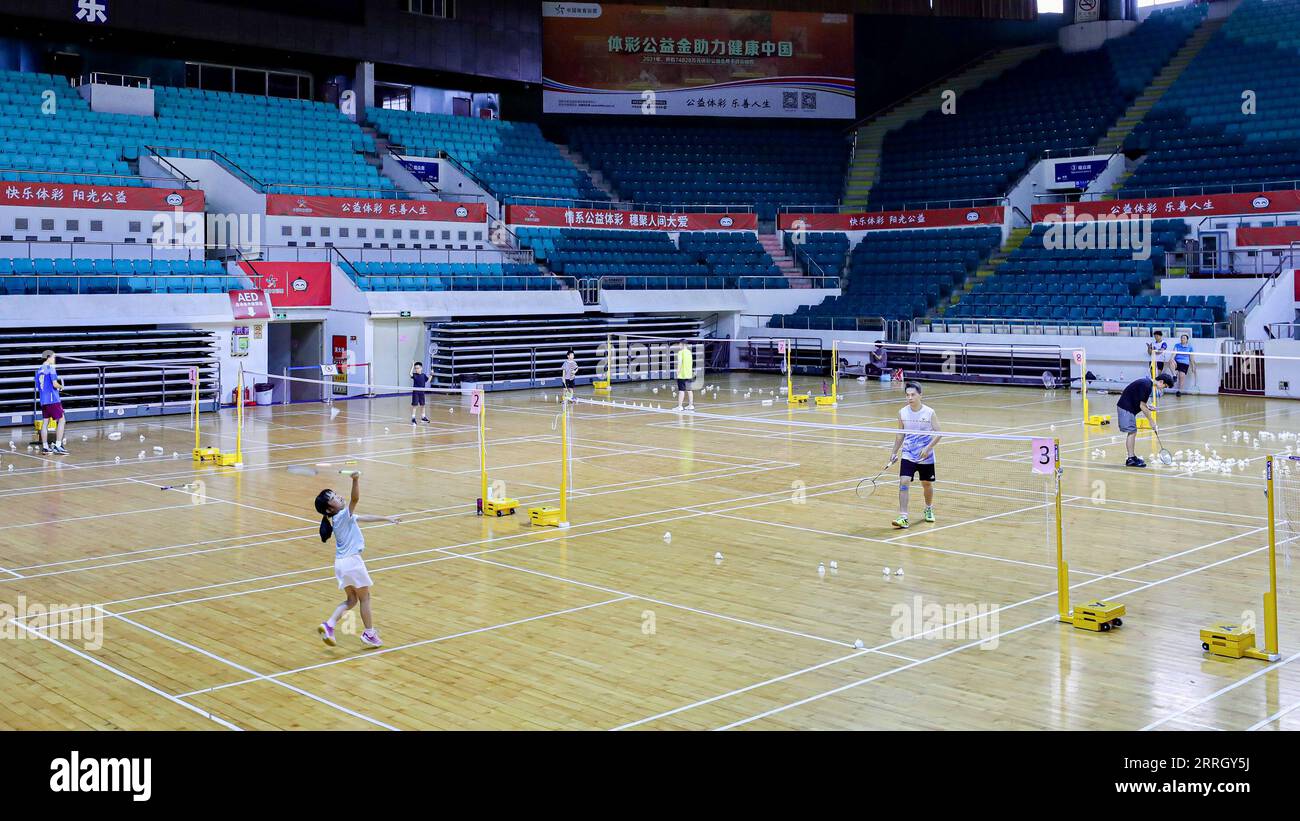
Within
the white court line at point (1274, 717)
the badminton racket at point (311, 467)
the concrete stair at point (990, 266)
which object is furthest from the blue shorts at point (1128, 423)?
the concrete stair at point (990, 266)

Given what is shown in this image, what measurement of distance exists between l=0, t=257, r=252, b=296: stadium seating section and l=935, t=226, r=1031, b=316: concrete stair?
23772mm

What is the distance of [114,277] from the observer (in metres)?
31.6

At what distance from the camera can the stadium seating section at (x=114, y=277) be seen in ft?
100

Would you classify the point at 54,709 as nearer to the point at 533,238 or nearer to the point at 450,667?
the point at 450,667

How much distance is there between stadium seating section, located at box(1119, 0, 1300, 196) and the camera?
4259 centimetres

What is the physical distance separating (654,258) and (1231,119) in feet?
68.5

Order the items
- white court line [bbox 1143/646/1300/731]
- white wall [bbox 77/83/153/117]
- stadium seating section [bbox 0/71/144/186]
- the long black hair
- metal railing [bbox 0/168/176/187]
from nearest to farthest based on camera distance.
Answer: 1. white court line [bbox 1143/646/1300/731]
2. the long black hair
3. metal railing [bbox 0/168/176/187]
4. stadium seating section [bbox 0/71/144/186]
5. white wall [bbox 77/83/153/117]

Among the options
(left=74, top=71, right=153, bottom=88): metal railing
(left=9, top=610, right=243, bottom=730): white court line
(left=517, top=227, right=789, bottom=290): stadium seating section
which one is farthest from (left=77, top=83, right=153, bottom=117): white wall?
(left=9, top=610, right=243, bottom=730): white court line

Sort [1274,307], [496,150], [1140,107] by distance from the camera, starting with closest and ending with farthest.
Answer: [1274,307]
[496,150]
[1140,107]

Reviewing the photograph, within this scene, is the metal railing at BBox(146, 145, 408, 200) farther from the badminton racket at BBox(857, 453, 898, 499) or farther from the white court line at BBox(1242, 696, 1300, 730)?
the white court line at BBox(1242, 696, 1300, 730)

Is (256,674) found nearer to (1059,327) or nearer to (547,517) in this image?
(547,517)

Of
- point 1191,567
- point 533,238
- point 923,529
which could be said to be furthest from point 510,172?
point 1191,567

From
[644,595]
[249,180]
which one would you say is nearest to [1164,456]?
[644,595]

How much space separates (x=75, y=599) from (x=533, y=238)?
3219 cm
